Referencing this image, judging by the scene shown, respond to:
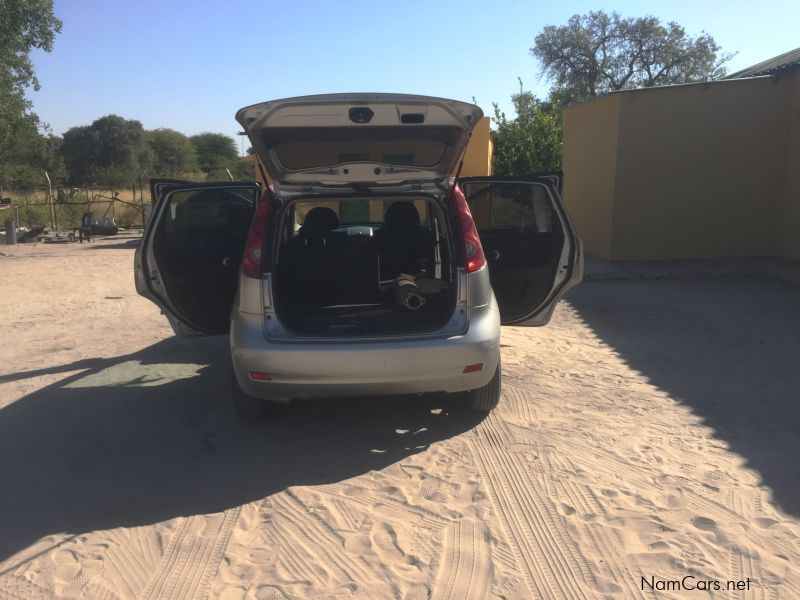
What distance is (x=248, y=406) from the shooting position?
4582 mm

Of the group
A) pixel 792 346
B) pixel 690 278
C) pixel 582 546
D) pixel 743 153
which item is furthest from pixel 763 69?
pixel 582 546

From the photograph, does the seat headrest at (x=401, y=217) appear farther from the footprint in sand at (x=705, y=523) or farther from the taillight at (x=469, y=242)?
the footprint in sand at (x=705, y=523)

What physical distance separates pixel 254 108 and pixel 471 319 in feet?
5.93

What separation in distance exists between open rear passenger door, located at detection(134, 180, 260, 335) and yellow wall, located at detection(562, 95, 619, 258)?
8113 mm

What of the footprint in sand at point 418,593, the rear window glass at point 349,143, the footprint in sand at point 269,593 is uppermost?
the rear window glass at point 349,143

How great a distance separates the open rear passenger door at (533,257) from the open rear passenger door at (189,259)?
6.27 ft

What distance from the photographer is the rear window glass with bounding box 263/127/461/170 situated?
440 cm

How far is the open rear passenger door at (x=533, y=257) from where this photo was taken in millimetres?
5168

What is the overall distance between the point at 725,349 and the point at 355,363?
4179mm

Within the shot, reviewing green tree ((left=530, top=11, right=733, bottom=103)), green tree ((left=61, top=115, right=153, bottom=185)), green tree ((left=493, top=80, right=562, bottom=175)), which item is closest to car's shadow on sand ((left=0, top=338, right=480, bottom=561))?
green tree ((left=493, top=80, right=562, bottom=175))

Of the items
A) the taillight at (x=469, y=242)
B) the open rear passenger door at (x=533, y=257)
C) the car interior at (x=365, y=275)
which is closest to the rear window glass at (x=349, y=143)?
the car interior at (x=365, y=275)

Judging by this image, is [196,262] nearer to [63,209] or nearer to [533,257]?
[533,257]

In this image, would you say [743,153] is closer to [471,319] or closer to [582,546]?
[471,319]

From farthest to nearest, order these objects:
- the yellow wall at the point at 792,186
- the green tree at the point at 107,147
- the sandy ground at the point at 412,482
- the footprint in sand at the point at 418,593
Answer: the green tree at the point at 107,147, the yellow wall at the point at 792,186, the sandy ground at the point at 412,482, the footprint in sand at the point at 418,593
